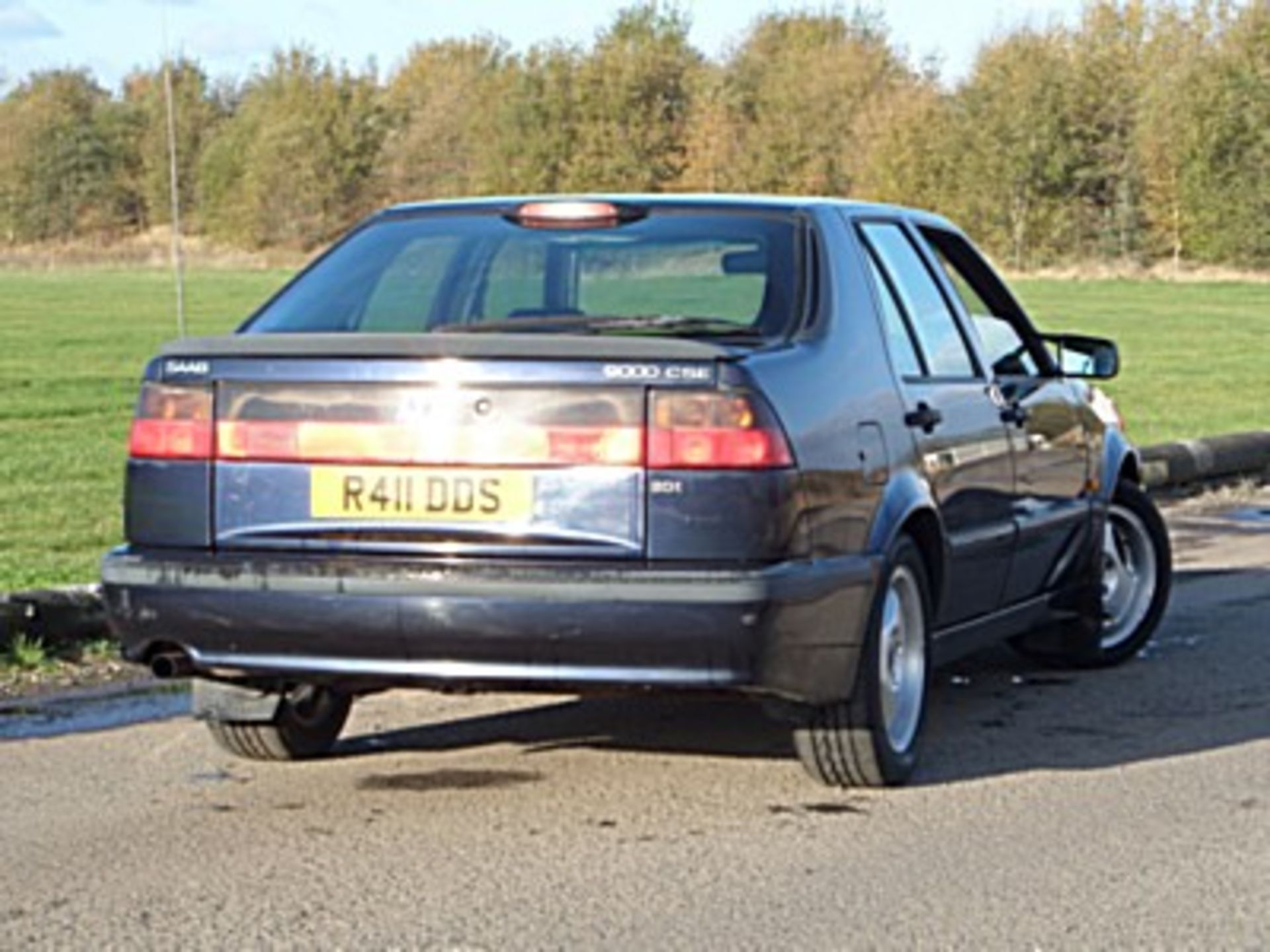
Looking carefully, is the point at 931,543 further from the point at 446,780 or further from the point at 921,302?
the point at 446,780

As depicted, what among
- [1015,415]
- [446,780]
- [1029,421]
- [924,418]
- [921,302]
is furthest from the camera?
[1029,421]

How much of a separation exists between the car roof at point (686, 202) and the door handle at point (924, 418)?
0.61 meters

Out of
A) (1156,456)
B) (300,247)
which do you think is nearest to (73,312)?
(1156,456)

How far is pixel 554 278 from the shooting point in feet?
22.3

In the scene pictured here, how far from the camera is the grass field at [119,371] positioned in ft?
42.8

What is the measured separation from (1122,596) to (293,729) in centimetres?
339

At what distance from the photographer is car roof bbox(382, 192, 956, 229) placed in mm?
6855

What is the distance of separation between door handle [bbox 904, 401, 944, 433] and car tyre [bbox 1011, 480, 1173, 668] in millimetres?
1804

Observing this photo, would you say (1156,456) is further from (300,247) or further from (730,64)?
(730,64)

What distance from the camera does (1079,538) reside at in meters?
8.27

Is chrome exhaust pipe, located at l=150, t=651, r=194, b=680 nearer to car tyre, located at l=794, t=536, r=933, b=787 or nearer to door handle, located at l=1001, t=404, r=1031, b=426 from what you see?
car tyre, located at l=794, t=536, r=933, b=787

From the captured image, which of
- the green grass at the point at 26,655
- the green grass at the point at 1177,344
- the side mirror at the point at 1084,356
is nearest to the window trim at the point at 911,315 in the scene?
the side mirror at the point at 1084,356

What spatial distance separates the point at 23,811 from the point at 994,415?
3.10 metres

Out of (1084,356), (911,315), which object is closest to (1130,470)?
(1084,356)
